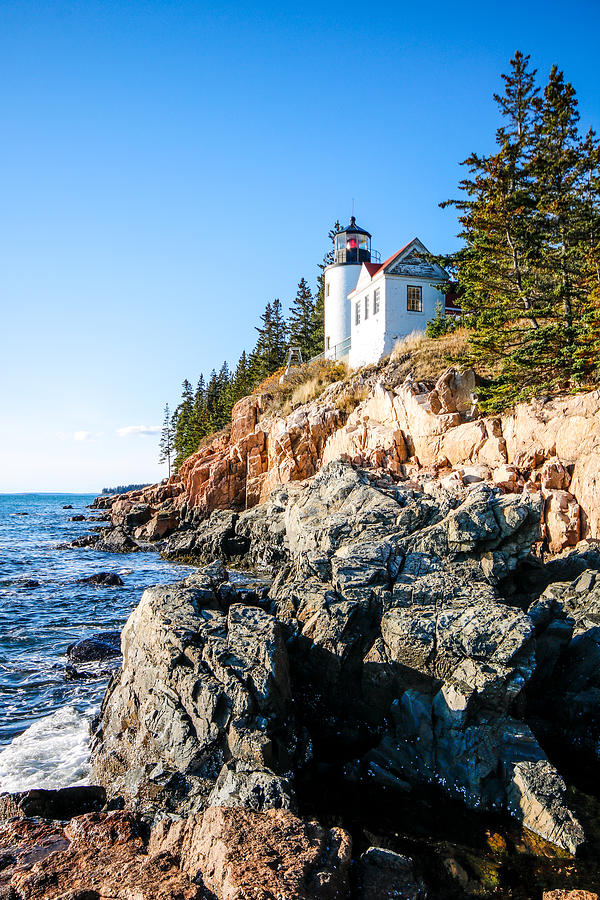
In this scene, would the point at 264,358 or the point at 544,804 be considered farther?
the point at 264,358

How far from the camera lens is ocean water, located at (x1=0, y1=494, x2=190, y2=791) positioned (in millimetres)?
8883

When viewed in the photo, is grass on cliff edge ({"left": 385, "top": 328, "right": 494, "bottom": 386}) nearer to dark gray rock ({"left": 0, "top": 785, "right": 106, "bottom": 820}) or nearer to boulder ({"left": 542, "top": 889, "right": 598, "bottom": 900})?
boulder ({"left": 542, "top": 889, "right": 598, "bottom": 900})

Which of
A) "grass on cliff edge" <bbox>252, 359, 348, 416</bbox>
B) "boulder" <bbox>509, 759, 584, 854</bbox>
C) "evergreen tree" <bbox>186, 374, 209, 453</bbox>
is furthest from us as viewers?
"evergreen tree" <bbox>186, 374, 209, 453</bbox>

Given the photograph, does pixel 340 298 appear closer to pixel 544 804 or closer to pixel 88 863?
pixel 544 804

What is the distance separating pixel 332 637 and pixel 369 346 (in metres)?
28.3

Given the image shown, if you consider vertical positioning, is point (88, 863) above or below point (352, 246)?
below

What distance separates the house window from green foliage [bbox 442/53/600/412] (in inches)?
313

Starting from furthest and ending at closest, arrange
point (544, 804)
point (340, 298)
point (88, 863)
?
point (340, 298), point (544, 804), point (88, 863)

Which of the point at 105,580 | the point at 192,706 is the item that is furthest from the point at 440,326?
the point at 192,706

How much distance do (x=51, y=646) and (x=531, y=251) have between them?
24759 millimetres

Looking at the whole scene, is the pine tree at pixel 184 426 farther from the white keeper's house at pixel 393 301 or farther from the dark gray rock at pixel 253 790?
the dark gray rock at pixel 253 790

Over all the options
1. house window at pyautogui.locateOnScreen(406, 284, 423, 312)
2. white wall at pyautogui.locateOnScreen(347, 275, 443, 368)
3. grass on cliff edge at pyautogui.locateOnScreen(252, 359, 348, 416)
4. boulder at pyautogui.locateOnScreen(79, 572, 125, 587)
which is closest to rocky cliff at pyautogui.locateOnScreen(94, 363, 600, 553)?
grass on cliff edge at pyautogui.locateOnScreen(252, 359, 348, 416)

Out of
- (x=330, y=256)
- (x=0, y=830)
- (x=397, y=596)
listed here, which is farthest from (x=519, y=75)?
(x=0, y=830)

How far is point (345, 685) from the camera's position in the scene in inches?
362
